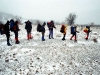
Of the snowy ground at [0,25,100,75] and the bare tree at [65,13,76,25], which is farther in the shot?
the bare tree at [65,13,76,25]

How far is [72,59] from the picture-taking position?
11.3 meters

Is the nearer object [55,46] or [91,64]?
[91,64]

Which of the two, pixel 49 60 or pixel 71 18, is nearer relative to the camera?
pixel 49 60

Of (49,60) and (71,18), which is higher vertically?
(71,18)

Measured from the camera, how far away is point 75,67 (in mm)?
10094

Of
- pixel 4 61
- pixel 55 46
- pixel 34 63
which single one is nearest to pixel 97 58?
pixel 55 46

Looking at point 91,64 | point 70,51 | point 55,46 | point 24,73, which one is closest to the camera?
point 24,73

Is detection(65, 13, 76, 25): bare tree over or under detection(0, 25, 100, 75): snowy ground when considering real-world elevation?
over

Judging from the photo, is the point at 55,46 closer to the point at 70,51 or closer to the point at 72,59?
the point at 70,51

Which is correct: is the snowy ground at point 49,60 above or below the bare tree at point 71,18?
below

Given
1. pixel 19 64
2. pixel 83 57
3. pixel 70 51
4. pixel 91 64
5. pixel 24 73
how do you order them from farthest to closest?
pixel 70 51 → pixel 83 57 → pixel 91 64 → pixel 19 64 → pixel 24 73

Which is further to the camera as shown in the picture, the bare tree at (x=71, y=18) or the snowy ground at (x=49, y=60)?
the bare tree at (x=71, y=18)

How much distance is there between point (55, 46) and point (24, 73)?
229 inches

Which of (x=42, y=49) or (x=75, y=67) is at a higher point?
(x=42, y=49)
